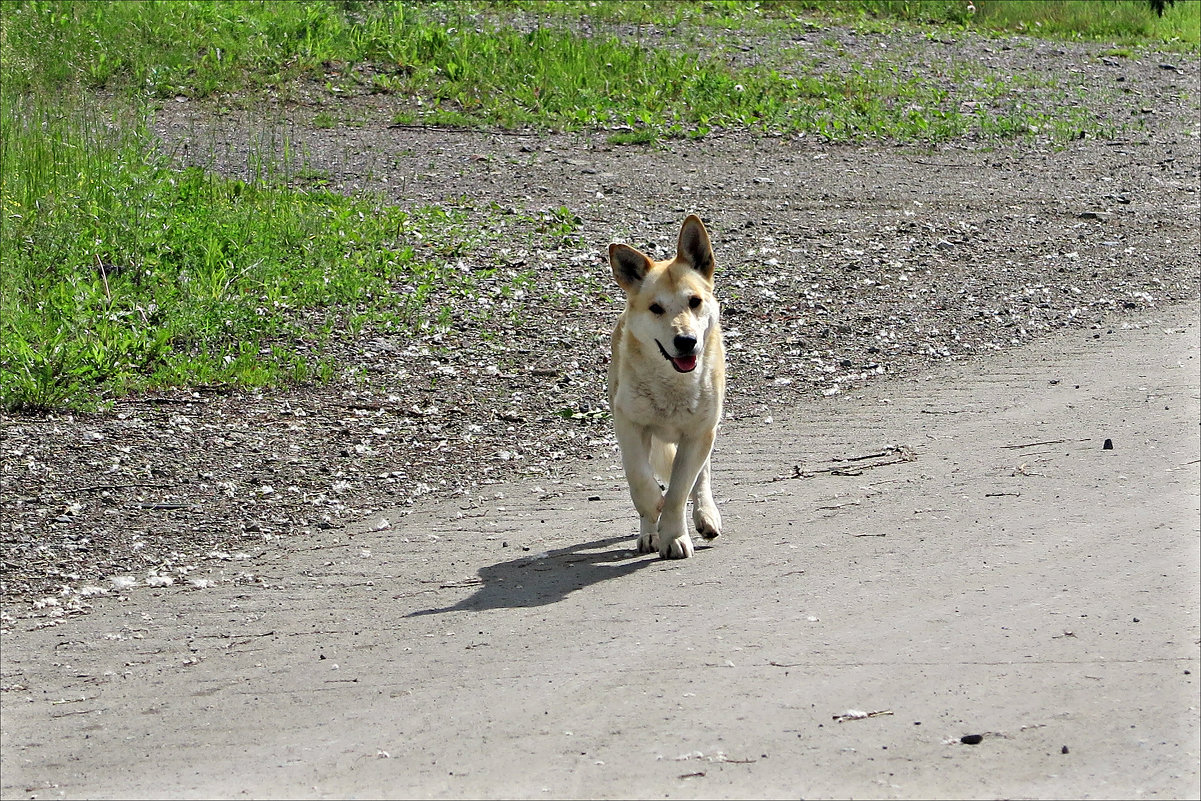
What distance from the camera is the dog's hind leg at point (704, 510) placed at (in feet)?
19.6

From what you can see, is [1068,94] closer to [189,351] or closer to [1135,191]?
[1135,191]

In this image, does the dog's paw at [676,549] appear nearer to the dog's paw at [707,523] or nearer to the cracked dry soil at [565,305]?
the dog's paw at [707,523]

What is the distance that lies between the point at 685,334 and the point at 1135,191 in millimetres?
9269

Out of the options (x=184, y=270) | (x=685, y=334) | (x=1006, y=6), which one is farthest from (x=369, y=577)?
(x=1006, y=6)

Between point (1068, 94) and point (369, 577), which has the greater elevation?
point (1068, 94)

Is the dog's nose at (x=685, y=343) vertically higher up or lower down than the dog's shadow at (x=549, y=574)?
higher up

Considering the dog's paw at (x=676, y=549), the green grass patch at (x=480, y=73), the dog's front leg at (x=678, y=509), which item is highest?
the green grass patch at (x=480, y=73)

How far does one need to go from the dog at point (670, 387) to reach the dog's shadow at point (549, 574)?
0.15 metres

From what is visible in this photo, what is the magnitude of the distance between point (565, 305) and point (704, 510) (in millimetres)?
3999

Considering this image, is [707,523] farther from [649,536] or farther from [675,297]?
[675,297]

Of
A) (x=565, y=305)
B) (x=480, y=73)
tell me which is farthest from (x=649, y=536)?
(x=480, y=73)

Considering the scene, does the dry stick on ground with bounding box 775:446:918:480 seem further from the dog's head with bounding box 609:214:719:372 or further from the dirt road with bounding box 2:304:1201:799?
the dog's head with bounding box 609:214:719:372

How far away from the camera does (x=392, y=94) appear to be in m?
15.0

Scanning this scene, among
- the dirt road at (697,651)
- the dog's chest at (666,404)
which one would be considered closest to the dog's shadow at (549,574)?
the dirt road at (697,651)
